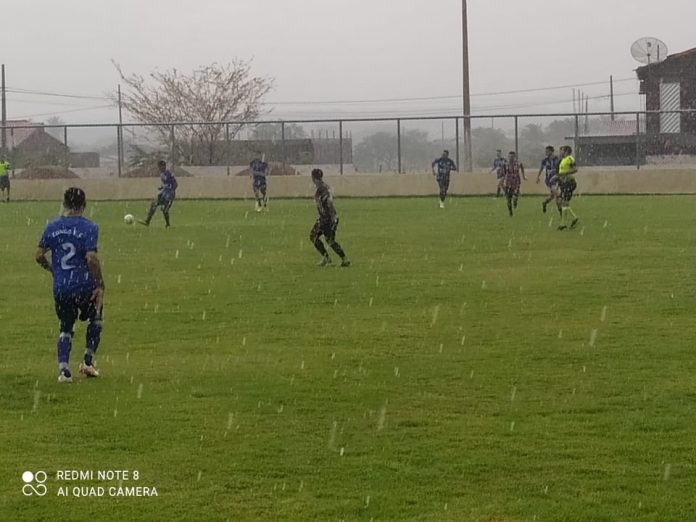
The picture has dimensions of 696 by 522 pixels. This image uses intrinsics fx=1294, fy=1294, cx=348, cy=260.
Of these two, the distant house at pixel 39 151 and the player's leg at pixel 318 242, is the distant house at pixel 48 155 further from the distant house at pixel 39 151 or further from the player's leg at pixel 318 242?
the player's leg at pixel 318 242

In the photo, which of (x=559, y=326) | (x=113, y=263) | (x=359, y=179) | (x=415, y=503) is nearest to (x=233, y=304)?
(x=559, y=326)

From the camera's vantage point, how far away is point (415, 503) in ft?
23.3

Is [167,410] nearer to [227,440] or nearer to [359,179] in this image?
[227,440]

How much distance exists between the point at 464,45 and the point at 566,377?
41802 millimetres

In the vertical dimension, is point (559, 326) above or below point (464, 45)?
below

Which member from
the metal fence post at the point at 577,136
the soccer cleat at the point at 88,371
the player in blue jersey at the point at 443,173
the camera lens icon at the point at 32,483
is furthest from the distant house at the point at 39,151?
the camera lens icon at the point at 32,483

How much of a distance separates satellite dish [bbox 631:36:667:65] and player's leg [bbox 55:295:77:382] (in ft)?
151

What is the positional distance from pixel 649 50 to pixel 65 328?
46.6 metres

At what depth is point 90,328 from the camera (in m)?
10.7

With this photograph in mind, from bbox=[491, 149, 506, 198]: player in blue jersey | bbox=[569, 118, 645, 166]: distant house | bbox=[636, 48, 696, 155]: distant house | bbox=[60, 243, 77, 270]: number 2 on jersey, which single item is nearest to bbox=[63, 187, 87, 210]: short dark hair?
bbox=[60, 243, 77, 270]: number 2 on jersey

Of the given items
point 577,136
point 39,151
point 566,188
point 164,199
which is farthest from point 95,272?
point 39,151

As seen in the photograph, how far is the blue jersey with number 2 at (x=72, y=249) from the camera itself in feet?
33.8

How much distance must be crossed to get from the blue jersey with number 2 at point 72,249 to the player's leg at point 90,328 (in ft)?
0.43

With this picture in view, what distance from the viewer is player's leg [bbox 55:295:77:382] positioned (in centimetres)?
1039
